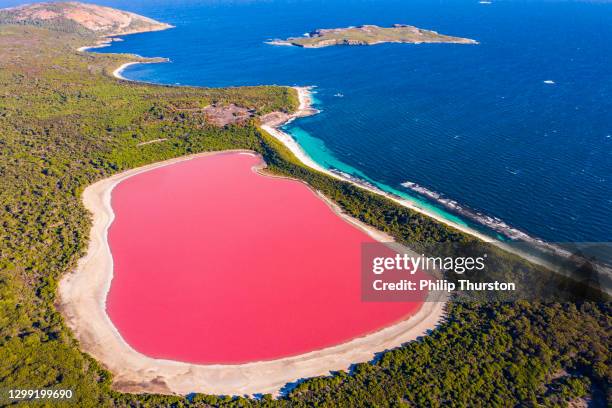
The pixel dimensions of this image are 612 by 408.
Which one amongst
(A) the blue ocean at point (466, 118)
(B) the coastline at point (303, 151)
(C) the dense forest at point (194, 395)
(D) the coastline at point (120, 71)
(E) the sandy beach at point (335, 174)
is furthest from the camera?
(D) the coastline at point (120, 71)

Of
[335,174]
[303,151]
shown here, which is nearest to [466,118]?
→ [303,151]

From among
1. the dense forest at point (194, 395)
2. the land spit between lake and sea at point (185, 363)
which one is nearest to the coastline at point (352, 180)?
the dense forest at point (194, 395)

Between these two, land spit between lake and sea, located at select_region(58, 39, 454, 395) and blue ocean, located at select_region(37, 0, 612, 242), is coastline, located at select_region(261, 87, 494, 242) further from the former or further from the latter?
land spit between lake and sea, located at select_region(58, 39, 454, 395)

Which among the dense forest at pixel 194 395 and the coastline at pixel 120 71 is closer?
the dense forest at pixel 194 395

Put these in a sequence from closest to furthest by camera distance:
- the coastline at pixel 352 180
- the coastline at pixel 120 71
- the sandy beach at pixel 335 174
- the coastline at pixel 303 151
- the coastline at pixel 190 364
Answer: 1. the coastline at pixel 190 364
2. the coastline at pixel 352 180
3. the sandy beach at pixel 335 174
4. the coastline at pixel 303 151
5. the coastline at pixel 120 71

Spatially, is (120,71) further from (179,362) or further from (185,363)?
(185,363)

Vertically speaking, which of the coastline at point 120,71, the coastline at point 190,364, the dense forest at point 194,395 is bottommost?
the coastline at point 190,364

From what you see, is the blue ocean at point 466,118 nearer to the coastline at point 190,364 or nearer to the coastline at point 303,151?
the coastline at point 303,151
